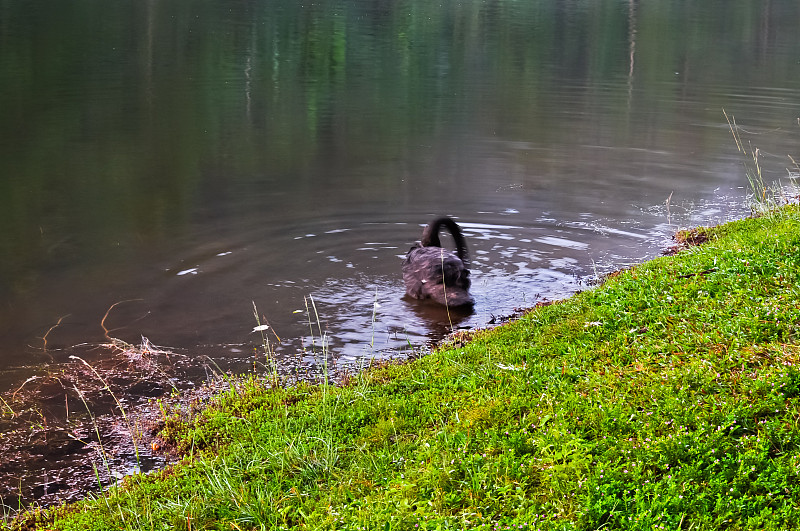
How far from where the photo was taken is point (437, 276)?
1164 cm

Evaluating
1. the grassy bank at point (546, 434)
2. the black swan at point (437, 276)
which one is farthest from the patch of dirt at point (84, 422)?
the black swan at point (437, 276)

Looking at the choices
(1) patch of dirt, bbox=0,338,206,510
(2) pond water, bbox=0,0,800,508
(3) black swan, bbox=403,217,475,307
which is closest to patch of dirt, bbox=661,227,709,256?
(2) pond water, bbox=0,0,800,508

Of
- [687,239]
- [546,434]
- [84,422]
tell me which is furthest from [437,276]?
[546,434]

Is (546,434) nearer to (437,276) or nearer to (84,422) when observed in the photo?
(84,422)

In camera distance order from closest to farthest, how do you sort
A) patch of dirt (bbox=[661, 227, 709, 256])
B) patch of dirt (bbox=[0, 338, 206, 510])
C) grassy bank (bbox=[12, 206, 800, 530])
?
1. grassy bank (bbox=[12, 206, 800, 530])
2. patch of dirt (bbox=[0, 338, 206, 510])
3. patch of dirt (bbox=[661, 227, 709, 256])

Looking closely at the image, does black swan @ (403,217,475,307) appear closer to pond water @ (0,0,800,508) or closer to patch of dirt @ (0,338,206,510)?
pond water @ (0,0,800,508)

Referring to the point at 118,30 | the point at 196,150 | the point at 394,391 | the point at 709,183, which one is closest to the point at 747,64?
the point at 709,183

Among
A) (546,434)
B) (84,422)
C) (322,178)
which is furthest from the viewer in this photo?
(322,178)

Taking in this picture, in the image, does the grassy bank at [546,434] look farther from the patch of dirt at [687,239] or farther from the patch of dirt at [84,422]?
the patch of dirt at [687,239]

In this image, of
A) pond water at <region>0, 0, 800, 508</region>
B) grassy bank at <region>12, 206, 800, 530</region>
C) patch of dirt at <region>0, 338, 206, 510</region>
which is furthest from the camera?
pond water at <region>0, 0, 800, 508</region>

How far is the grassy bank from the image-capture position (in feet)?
17.1

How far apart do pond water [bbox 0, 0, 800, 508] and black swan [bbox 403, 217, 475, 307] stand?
31 cm

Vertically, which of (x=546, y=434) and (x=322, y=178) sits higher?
(x=322, y=178)

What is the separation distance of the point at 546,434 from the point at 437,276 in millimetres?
5779
